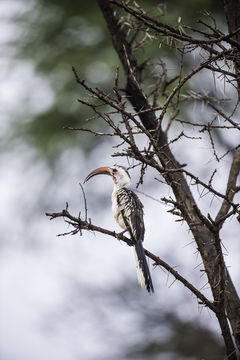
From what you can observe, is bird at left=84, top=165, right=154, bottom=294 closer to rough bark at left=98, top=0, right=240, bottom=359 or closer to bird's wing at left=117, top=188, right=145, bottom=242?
bird's wing at left=117, top=188, right=145, bottom=242

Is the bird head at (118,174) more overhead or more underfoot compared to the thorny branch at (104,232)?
more overhead

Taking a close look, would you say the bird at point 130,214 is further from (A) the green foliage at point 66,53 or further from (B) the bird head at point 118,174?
(A) the green foliage at point 66,53

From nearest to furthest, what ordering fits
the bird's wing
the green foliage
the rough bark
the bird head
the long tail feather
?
the rough bark
the long tail feather
the bird's wing
the bird head
the green foliage

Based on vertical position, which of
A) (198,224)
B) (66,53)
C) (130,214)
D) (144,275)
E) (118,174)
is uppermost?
(66,53)

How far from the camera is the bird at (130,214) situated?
336 centimetres

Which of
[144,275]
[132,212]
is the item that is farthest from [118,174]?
[144,275]

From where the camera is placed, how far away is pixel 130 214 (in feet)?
12.9

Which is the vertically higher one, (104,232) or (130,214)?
(130,214)

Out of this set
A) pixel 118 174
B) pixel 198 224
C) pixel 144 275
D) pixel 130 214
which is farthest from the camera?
pixel 118 174

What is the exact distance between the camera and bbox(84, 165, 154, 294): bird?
3359 millimetres

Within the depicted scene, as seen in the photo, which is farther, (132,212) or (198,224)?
(132,212)

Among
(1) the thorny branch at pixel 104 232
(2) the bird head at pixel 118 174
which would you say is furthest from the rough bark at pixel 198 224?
(2) the bird head at pixel 118 174

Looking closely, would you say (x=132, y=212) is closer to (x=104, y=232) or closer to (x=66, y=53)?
(x=104, y=232)

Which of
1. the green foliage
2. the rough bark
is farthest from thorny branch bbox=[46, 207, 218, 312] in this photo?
the green foliage
